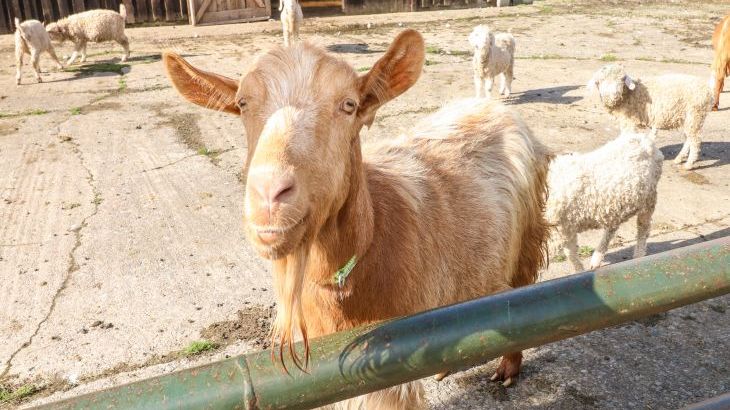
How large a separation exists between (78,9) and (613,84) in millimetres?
14049

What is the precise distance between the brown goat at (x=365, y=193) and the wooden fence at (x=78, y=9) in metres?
14.9

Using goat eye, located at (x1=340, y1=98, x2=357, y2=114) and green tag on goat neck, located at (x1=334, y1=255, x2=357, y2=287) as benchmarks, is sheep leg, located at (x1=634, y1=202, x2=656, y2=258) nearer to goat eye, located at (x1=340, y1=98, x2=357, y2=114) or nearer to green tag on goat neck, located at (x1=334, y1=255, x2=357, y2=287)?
green tag on goat neck, located at (x1=334, y1=255, x2=357, y2=287)

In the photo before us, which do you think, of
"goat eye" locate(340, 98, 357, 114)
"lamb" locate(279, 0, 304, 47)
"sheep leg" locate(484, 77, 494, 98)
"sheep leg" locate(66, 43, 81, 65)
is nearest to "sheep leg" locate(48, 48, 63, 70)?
"sheep leg" locate(66, 43, 81, 65)

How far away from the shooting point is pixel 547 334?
1211 millimetres

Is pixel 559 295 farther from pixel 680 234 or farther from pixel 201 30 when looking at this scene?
pixel 201 30

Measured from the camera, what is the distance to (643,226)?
5039 millimetres

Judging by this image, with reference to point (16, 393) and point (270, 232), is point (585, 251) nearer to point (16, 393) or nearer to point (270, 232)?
point (270, 232)

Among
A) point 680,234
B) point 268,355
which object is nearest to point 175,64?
point 268,355

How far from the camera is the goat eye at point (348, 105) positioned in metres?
2.30

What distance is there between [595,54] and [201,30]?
1012 centimetres

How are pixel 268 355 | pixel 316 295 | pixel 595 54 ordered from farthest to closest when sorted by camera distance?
pixel 595 54 < pixel 316 295 < pixel 268 355

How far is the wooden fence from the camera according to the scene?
15156 millimetres

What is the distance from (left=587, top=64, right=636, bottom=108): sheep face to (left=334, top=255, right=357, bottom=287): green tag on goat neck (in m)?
5.65

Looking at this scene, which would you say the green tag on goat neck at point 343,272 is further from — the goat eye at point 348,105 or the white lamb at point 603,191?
the white lamb at point 603,191
